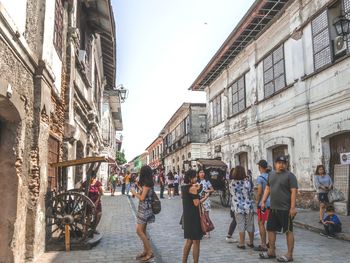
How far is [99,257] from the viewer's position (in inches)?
253

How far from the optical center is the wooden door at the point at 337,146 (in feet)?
35.6

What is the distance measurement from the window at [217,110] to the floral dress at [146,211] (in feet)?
52.7

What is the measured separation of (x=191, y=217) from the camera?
17.7 feet

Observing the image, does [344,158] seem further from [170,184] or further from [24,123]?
[170,184]

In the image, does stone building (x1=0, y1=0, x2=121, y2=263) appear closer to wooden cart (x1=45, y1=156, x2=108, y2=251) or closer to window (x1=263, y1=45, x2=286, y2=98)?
wooden cart (x1=45, y1=156, x2=108, y2=251)

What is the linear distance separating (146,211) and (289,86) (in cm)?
913

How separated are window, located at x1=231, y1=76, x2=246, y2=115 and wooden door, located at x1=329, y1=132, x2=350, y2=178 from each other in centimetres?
698

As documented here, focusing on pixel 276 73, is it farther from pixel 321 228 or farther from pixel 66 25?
pixel 66 25

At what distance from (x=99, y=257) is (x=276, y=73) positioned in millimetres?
10865

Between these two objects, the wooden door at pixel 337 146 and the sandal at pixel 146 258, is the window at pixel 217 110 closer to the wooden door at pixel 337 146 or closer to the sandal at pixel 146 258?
the wooden door at pixel 337 146

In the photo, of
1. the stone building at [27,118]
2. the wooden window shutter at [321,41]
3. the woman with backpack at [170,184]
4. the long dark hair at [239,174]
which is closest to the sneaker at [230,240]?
the long dark hair at [239,174]

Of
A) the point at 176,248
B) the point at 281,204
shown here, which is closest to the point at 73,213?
the point at 176,248

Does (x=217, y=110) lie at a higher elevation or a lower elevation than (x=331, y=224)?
higher

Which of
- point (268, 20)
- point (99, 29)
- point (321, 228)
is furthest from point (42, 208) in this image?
point (268, 20)
